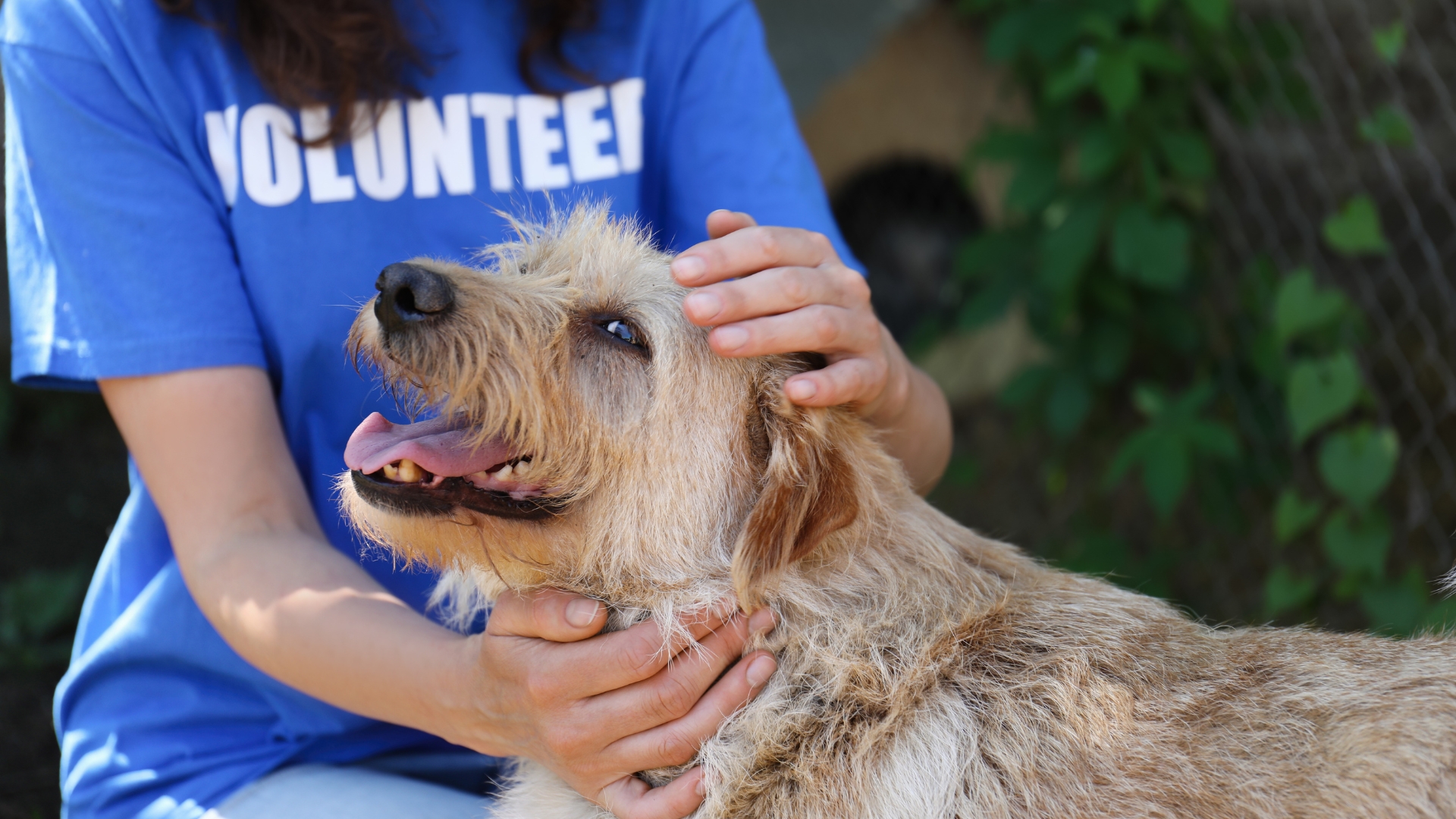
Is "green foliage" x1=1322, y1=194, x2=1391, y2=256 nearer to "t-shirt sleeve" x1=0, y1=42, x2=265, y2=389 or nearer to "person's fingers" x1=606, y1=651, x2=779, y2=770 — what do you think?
"person's fingers" x1=606, y1=651, x2=779, y2=770

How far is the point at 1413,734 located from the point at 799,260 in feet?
3.99

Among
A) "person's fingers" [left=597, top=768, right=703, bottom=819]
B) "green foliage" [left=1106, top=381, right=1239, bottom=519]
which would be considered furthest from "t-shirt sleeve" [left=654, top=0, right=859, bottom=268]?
"green foliage" [left=1106, top=381, right=1239, bottom=519]

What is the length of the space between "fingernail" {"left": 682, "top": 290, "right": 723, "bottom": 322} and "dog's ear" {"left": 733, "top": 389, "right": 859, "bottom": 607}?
0.21m

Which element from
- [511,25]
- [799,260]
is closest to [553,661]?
[799,260]

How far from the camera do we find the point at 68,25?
81.9 inches

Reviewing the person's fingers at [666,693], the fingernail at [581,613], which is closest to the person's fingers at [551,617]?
the fingernail at [581,613]

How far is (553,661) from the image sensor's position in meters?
1.79

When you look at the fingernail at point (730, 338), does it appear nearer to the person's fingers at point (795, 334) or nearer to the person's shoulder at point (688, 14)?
the person's fingers at point (795, 334)

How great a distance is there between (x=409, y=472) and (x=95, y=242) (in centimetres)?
81

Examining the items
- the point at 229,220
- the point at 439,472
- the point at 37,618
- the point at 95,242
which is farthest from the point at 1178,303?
the point at 37,618

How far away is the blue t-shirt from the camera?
2.06 meters

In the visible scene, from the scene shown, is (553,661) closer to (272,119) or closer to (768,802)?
(768,802)

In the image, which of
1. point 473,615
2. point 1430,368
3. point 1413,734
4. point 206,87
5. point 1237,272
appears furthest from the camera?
point 1237,272

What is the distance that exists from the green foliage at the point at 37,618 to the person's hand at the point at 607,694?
3.06 metres
